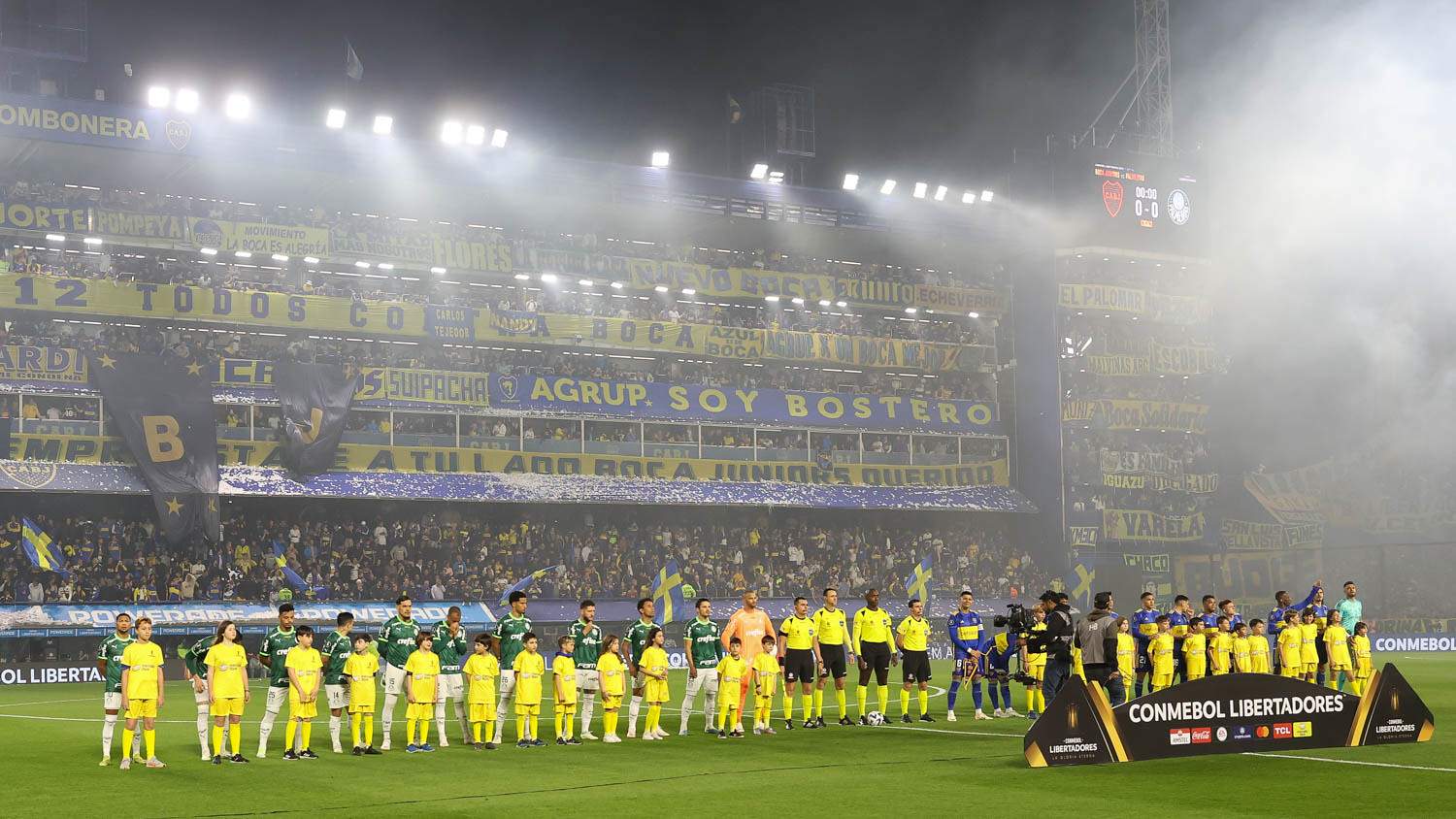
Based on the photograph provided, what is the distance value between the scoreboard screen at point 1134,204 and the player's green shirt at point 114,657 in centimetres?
4301

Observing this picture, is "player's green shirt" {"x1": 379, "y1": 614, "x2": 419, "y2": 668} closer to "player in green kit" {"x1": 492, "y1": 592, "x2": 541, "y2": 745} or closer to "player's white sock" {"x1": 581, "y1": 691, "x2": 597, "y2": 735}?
"player in green kit" {"x1": 492, "y1": 592, "x2": 541, "y2": 745}

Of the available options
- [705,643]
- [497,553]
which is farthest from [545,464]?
[705,643]

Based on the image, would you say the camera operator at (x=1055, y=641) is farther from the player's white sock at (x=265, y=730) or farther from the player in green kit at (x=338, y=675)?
the player's white sock at (x=265, y=730)

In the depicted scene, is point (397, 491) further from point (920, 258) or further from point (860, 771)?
point (860, 771)

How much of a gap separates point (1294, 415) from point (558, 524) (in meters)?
30.1

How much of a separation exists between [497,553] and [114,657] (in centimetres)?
2756

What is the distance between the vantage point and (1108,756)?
17.6m

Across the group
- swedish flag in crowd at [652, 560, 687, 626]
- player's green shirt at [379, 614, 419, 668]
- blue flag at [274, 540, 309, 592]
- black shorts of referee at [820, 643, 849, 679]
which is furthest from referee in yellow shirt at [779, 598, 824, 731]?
blue flag at [274, 540, 309, 592]

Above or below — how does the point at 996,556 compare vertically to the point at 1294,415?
below

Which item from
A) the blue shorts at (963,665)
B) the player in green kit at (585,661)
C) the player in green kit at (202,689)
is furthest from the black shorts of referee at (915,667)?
the player in green kit at (202,689)

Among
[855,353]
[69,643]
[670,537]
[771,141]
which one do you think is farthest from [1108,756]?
[771,141]

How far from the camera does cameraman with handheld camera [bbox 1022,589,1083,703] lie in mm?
22500

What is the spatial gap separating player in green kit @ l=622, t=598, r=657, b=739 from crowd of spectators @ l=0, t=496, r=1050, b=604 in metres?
20.6

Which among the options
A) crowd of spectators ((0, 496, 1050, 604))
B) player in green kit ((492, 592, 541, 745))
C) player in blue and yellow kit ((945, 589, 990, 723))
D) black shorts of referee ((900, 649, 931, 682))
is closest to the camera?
player in green kit ((492, 592, 541, 745))
